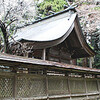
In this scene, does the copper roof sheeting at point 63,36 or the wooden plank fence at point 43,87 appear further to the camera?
the copper roof sheeting at point 63,36

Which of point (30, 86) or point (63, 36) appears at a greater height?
point (63, 36)

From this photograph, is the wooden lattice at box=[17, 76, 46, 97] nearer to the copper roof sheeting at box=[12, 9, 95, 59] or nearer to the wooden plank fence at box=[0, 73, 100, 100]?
the wooden plank fence at box=[0, 73, 100, 100]

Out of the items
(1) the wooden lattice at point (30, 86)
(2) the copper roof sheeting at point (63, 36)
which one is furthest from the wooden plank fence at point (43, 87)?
(2) the copper roof sheeting at point (63, 36)

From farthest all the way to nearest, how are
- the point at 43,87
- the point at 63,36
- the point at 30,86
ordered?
the point at 63,36, the point at 43,87, the point at 30,86

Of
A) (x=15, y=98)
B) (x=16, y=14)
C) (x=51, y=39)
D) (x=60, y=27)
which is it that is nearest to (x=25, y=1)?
(x=16, y=14)

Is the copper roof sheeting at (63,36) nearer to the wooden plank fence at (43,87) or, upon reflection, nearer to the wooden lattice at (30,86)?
the wooden plank fence at (43,87)

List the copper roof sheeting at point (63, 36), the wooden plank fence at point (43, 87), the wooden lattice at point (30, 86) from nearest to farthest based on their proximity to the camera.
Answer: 1. the wooden plank fence at point (43, 87)
2. the wooden lattice at point (30, 86)
3. the copper roof sheeting at point (63, 36)

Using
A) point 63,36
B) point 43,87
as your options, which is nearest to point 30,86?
point 43,87

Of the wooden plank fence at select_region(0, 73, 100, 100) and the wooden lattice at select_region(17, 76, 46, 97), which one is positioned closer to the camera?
the wooden plank fence at select_region(0, 73, 100, 100)

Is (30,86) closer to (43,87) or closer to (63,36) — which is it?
(43,87)

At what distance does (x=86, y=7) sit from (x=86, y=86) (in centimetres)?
1177

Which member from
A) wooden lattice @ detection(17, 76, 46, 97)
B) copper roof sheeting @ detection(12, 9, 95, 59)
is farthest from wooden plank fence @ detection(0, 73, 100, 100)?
copper roof sheeting @ detection(12, 9, 95, 59)

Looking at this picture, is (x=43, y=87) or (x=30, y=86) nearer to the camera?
(x=30, y=86)

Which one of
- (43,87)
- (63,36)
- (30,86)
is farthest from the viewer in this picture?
(63,36)
